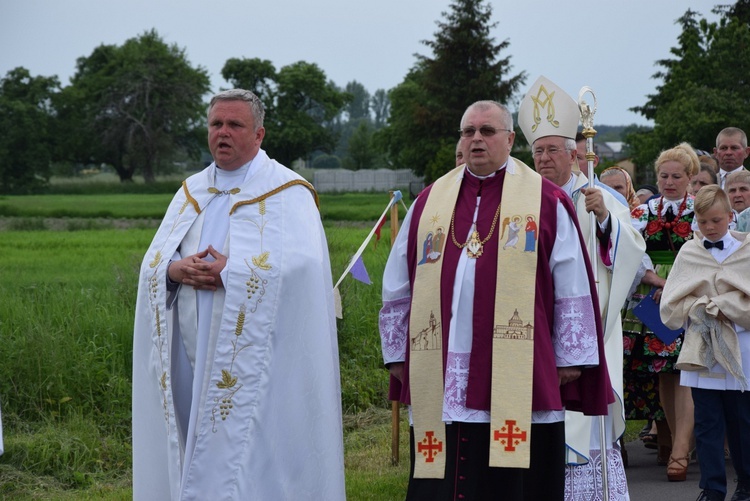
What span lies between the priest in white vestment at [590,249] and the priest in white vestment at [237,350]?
1448mm

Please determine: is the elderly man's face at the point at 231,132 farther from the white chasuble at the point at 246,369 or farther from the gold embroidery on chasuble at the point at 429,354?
the gold embroidery on chasuble at the point at 429,354

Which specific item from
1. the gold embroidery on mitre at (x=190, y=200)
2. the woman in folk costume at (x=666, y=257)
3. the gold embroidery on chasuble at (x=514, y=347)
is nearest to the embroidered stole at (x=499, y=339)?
the gold embroidery on chasuble at (x=514, y=347)

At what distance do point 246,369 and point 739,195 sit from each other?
440cm

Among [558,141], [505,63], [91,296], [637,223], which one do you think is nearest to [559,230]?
[558,141]

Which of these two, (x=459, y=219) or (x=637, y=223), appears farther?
(x=637, y=223)

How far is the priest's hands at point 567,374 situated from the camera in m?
5.18

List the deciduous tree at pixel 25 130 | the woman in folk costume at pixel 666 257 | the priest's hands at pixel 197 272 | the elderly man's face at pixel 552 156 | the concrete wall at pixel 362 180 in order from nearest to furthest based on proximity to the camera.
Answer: the priest's hands at pixel 197 272, the elderly man's face at pixel 552 156, the woman in folk costume at pixel 666 257, the deciduous tree at pixel 25 130, the concrete wall at pixel 362 180

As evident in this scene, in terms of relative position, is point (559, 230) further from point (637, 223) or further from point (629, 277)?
point (637, 223)

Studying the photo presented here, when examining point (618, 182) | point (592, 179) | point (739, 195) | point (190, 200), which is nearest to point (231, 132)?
point (190, 200)

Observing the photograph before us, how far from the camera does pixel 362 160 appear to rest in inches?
4316

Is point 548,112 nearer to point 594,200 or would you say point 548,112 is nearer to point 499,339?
point 594,200

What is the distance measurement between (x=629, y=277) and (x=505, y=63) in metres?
65.8

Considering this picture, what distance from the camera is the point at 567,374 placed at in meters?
5.19

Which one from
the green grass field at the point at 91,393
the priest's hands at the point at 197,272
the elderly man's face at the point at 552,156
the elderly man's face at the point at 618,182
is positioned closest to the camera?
the priest's hands at the point at 197,272
